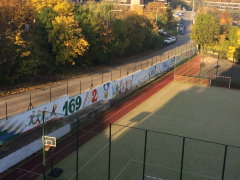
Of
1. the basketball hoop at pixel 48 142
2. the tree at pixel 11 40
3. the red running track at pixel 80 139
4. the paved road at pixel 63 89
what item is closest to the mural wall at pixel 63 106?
the basketball hoop at pixel 48 142

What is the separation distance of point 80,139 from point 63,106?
2.76 m

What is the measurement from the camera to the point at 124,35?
53250 mm

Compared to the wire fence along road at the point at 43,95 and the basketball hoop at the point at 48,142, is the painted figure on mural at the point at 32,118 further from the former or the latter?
the basketball hoop at the point at 48,142

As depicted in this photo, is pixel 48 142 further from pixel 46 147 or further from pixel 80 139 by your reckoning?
pixel 80 139

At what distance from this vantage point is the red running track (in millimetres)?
16500

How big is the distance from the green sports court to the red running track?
57 centimetres

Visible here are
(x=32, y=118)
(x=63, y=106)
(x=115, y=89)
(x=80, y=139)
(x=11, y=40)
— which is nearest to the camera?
(x=32, y=118)

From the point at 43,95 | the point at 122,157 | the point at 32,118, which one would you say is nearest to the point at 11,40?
the point at 43,95

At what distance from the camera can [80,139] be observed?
70.1 feet

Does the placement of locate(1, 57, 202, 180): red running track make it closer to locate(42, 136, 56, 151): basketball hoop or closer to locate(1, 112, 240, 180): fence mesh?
locate(1, 112, 240, 180): fence mesh

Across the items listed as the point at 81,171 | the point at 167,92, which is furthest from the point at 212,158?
the point at 167,92

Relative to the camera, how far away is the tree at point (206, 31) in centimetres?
6606

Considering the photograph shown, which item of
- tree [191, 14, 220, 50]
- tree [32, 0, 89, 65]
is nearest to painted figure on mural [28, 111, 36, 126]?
tree [32, 0, 89, 65]

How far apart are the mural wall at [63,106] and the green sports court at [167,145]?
111 inches
